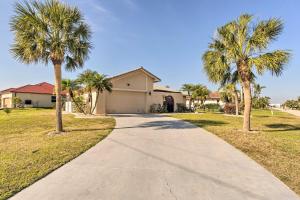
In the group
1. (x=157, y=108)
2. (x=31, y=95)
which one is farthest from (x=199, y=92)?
(x=31, y=95)

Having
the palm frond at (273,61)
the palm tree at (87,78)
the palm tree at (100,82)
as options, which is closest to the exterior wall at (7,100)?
the palm tree at (87,78)

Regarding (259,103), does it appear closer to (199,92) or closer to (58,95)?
(199,92)

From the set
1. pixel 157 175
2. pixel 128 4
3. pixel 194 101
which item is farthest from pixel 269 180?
pixel 194 101

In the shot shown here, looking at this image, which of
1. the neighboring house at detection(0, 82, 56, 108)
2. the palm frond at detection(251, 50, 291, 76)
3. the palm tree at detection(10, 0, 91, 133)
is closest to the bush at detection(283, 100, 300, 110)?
the neighboring house at detection(0, 82, 56, 108)

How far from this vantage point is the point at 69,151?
7.22m

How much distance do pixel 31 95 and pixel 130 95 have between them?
2195 cm

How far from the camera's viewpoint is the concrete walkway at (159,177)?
409cm

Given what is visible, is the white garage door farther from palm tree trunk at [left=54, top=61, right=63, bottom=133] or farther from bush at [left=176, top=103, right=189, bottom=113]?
palm tree trunk at [left=54, top=61, right=63, bottom=133]

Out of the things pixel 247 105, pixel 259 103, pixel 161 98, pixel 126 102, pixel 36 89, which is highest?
pixel 36 89

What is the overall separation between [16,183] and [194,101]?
116 feet

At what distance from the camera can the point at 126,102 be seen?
84.0 feet

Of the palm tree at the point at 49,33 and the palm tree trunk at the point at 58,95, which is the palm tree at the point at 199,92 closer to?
the palm tree at the point at 49,33

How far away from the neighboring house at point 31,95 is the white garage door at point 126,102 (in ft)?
69.0

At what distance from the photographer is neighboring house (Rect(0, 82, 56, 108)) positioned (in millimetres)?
37812
